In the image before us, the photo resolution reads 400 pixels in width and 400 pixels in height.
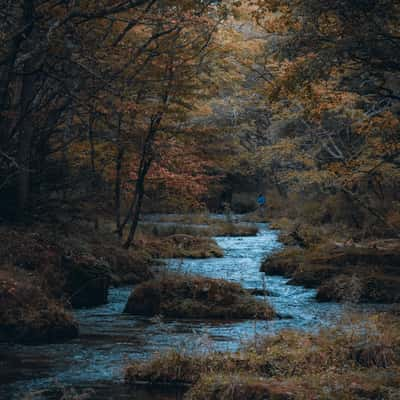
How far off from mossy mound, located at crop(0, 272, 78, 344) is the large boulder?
2636 mm

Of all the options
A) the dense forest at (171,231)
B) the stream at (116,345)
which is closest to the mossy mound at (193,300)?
the dense forest at (171,231)

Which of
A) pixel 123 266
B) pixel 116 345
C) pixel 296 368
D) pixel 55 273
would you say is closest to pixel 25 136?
pixel 55 273

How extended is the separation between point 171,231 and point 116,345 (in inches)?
738

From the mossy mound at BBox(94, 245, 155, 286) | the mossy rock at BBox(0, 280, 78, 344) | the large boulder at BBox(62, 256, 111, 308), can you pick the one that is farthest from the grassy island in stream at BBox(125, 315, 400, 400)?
→ the mossy mound at BBox(94, 245, 155, 286)

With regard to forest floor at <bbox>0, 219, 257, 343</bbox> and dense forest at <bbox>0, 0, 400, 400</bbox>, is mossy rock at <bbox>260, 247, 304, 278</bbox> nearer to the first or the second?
dense forest at <bbox>0, 0, 400, 400</bbox>

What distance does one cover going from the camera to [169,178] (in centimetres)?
2198

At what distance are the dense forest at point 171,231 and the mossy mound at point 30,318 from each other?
0.09ft

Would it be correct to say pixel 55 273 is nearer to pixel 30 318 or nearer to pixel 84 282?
pixel 84 282

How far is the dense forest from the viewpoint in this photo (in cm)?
783

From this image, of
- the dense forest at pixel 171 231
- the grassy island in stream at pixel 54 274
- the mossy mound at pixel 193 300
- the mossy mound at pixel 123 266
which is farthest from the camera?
the mossy mound at pixel 123 266

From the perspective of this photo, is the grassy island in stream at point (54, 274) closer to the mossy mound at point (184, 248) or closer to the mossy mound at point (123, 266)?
the mossy mound at point (123, 266)

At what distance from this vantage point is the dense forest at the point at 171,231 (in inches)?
308

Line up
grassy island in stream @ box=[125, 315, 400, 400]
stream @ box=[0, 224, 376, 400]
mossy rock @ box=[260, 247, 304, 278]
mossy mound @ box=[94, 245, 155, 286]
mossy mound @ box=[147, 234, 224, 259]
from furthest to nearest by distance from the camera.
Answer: mossy mound @ box=[147, 234, 224, 259], mossy rock @ box=[260, 247, 304, 278], mossy mound @ box=[94, 245, 155, 286], stream @ box=[0, 224, 376, 400], grassy island in stream @ box=[125, 315, 400, 400]

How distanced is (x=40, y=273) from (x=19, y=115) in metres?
3.67
